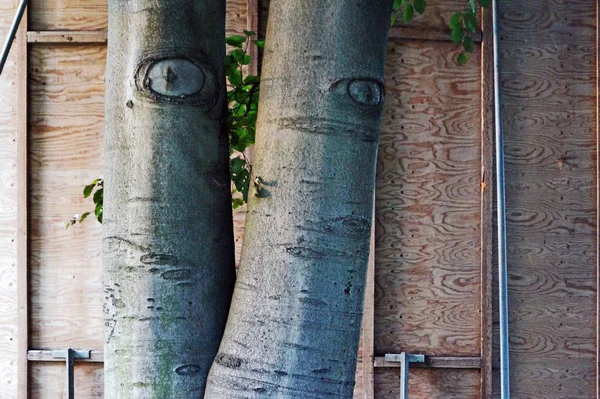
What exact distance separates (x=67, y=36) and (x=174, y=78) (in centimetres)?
244

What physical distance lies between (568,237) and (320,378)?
2.71m

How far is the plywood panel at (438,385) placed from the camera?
11.0ft

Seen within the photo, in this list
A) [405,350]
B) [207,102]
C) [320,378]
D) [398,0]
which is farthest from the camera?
[405,350]

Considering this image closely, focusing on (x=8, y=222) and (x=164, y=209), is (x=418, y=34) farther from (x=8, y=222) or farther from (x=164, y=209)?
(x=164, y=209)

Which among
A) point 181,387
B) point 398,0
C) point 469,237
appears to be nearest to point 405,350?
point 469,237

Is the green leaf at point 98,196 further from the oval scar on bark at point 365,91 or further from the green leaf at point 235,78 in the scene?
the oval scar on bark at point 365,91

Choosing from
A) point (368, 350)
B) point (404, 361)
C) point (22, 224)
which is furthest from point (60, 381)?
point (404, 361)

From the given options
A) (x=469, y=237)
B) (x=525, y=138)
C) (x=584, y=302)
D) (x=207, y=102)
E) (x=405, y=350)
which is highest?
(x=525, y=138)

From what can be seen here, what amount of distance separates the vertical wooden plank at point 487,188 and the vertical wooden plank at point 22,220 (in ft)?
7.10

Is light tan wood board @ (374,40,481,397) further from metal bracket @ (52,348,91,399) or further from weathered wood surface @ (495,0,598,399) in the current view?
metal bracket @ (52,348,91,399)

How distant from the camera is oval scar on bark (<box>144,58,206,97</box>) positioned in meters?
1.09

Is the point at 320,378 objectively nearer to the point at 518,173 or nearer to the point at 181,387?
the point at 181,387

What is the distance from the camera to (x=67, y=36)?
10.8ft

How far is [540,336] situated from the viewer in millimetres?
3393
